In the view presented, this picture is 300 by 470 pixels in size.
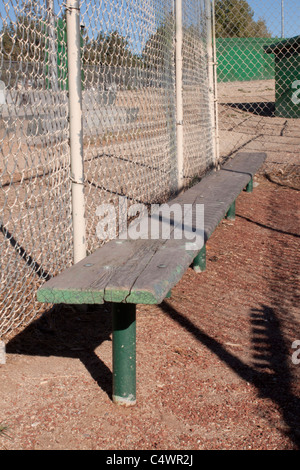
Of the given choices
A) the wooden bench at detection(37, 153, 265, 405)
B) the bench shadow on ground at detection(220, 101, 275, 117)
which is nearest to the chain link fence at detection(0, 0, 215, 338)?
the wooden bench at detection(37, 153, 265, 405)

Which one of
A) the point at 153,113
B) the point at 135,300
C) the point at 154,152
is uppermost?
the point at 153,113

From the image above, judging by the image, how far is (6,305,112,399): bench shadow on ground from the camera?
9.54 ft

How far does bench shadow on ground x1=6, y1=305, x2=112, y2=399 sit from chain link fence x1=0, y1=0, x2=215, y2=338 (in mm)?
127

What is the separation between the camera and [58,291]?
2.20 meters

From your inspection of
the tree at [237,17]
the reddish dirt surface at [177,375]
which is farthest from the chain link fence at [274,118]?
the reddish dirt surface at [177,375]

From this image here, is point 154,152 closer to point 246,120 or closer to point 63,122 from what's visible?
point 63,122

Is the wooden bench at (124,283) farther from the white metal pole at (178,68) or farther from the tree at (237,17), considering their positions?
the tree at (237,17)

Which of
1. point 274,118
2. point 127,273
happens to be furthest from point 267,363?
point 274,118

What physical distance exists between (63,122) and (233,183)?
2.34 metres

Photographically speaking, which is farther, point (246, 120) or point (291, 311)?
point (246, 120)

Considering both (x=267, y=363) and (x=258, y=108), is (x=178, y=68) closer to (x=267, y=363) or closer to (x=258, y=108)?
(x=267, y=363)

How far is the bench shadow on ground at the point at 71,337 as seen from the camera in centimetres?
291

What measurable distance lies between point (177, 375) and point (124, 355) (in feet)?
1.55

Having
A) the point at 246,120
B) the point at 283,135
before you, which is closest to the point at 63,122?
the point at 283,135
